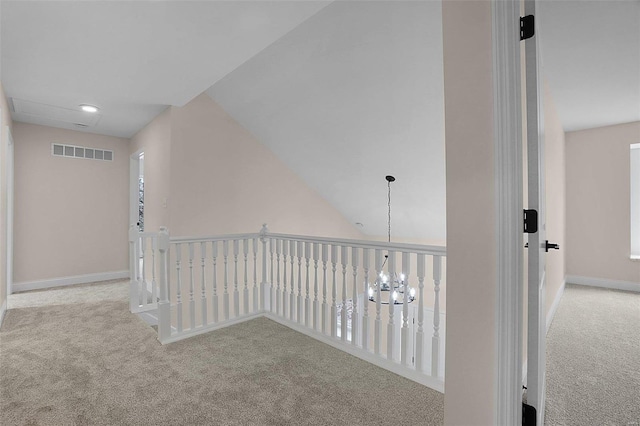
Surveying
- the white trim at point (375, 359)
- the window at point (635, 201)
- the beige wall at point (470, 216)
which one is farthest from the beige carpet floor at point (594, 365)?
the window at point (635, 201)

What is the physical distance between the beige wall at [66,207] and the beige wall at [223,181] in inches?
93.4

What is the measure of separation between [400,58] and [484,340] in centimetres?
239

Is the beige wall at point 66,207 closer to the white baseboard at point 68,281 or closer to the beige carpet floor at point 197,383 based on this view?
the white baseboard at point 68,281

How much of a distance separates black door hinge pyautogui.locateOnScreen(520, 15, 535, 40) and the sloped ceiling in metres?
1.20

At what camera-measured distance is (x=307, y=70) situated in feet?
10.0

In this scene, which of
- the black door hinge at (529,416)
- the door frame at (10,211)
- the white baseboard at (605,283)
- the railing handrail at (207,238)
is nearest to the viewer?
the black door hinge at (529,416)

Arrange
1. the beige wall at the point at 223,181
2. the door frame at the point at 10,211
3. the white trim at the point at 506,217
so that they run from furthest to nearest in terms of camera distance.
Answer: the door frame at the point at 10,211, the beige wall at the point at 223,181, the white trim at the point at 506,217

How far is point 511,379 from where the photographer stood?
108 centimetres

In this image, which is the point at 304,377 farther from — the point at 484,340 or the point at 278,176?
the point at 278,176

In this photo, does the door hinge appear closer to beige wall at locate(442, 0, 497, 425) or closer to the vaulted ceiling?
beige wall at locate(442, 0, 497, 425)

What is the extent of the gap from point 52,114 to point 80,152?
0.96 m

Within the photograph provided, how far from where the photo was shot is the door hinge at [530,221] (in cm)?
115

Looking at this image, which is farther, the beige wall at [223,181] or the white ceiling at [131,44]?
the beige wall at [223,181]

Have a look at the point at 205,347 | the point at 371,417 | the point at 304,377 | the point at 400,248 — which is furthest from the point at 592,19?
the point at 205,347
